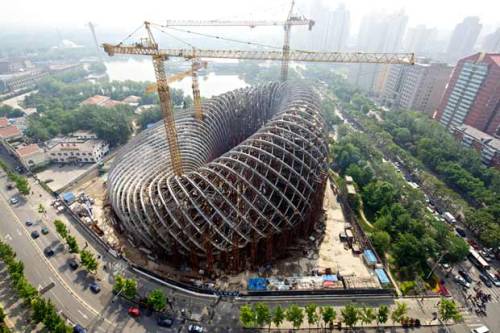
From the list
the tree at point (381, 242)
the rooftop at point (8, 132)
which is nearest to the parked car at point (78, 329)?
the tree at point (381, 242)

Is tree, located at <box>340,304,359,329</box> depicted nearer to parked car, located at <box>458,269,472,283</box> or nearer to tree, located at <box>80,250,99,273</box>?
parked car, located at <box>458,269,472,283</box>

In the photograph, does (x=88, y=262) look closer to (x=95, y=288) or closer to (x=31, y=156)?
(x=95, y=288)

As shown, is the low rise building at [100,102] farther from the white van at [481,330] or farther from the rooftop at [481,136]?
the rooftop at [481,136]

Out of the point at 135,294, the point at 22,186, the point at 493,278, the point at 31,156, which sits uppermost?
the point at 31,156

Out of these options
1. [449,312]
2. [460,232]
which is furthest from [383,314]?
[460,232]

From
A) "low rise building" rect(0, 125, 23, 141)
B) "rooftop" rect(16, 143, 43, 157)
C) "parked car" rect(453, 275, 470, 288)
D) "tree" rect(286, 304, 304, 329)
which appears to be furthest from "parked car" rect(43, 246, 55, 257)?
"parked car" rect(453, 275, 470, 288)

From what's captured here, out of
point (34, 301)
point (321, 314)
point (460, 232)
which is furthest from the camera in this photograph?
point (460, 232)

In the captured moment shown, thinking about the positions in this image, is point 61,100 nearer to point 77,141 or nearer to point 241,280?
point 77,141
